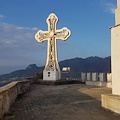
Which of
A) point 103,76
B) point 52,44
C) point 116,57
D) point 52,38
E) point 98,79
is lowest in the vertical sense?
point 98,79

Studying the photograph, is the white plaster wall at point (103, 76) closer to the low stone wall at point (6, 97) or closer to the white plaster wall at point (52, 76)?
the white plaster wall at point (52, 76)

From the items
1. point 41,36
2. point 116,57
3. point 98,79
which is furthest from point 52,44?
point 116,57

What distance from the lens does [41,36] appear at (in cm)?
2105

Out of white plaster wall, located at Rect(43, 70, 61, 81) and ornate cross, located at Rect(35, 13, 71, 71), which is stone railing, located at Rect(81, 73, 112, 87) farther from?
Result: ornate cross, located at Rect(35, 13, 71, 71)

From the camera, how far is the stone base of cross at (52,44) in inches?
772

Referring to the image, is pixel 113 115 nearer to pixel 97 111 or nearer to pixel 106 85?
pixel 97 111

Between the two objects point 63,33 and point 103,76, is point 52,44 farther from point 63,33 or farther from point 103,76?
point 103,76

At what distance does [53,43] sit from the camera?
65.8 ft

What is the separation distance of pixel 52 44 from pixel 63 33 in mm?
2157

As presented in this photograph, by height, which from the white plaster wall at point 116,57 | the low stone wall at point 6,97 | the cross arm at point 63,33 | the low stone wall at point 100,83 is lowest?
the low stone wall at point 100,83

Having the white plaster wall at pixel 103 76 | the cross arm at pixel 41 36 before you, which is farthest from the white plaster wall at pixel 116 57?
the cross arm at pixel 41 36

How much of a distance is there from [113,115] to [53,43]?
1536 cm

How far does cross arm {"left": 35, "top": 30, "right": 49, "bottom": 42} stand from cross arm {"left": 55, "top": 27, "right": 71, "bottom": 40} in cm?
171

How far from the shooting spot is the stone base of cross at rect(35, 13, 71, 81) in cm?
1961
